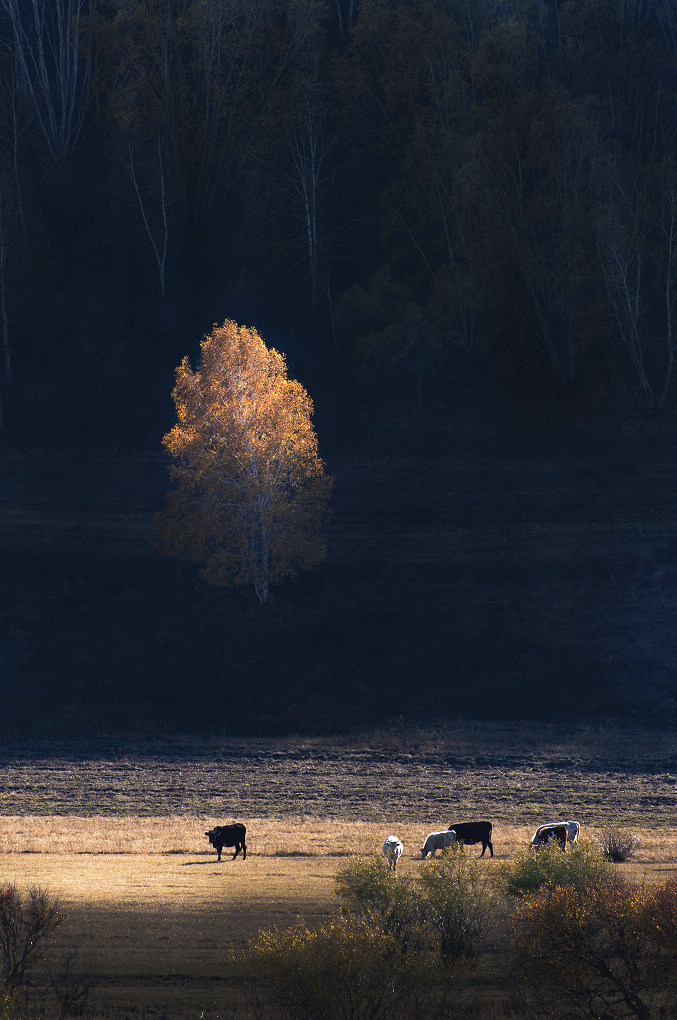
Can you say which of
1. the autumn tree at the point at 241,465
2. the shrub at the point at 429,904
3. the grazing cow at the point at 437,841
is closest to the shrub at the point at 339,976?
the shrub at the point at 429,904

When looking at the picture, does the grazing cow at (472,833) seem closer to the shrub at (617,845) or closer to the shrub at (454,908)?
the shrub at (617,845)

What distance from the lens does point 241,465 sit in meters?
42.8

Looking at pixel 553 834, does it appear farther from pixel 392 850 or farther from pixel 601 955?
pixel 601 955

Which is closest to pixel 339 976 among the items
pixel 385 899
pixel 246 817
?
pixel 385 899

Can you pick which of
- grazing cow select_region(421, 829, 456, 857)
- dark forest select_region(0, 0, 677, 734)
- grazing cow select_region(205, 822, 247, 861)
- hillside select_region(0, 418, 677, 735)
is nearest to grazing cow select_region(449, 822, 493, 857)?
grazing cow select_region(421, 829, 456, 857)

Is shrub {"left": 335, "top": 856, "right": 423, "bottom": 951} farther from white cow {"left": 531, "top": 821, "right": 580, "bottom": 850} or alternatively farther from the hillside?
the hillside

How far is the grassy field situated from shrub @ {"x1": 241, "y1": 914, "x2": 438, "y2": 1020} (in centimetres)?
84

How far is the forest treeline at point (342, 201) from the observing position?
56.7 meters

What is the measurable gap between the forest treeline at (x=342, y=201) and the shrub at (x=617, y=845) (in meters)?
38.0

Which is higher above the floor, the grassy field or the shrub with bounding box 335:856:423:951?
the shrub with bounding box 335:856:423:951

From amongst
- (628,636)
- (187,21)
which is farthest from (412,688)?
(187,21)

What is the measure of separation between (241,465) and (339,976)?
3280 centimetres

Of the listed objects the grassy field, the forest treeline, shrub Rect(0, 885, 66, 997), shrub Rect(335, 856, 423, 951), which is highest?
the forest treeline

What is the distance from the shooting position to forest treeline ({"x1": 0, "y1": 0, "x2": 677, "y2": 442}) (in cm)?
5669
